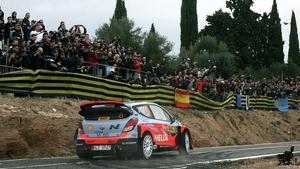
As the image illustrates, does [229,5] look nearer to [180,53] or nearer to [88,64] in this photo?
[180,53]

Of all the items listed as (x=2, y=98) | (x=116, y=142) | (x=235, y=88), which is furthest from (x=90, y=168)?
(x=235, y=88)

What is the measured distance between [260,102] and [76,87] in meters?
22.4

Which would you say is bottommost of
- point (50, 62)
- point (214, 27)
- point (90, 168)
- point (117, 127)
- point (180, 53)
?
point (90, 168)

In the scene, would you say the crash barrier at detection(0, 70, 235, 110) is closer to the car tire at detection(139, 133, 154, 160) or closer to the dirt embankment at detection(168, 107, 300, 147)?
the dirt embankment at detection(168, 107, 300, 147)

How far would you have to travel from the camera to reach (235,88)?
124 ft

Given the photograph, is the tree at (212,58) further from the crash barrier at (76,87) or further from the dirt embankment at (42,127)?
the crash barrier at (76,87)

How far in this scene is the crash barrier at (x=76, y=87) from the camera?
1903 centimetres

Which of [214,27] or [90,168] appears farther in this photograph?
[214,27]

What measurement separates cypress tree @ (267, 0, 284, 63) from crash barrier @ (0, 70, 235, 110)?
4893 centimetres

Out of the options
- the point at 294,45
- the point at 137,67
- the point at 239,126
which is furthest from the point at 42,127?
the point at 294,45

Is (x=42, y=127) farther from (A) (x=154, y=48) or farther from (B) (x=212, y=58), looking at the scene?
(B) (x=212, y=58)

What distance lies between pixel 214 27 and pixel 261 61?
26.8 ft

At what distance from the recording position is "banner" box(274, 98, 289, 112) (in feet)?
144

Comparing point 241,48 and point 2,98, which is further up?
point 241,48
